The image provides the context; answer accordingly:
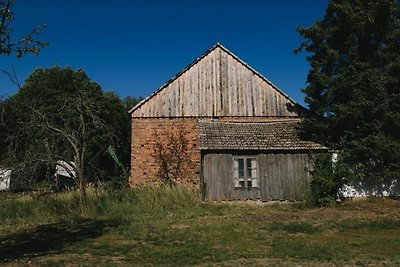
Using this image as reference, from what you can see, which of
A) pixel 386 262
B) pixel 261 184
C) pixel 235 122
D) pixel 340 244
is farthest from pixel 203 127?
pixel 386 262

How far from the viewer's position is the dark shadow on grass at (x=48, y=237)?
34.0 ft

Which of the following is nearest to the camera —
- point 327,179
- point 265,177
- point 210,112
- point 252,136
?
point 327,179

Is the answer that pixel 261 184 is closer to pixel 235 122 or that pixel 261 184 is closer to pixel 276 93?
pixel 235 122

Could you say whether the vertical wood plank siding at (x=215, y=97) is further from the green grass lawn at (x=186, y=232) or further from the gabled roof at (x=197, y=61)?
the green grass lawn at (x=186, y=232)

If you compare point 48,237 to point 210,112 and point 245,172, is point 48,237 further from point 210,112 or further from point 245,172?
point 210,112

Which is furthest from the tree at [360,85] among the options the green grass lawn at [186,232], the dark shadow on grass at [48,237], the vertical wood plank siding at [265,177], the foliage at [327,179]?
the dark shadow on grass at [48,237]

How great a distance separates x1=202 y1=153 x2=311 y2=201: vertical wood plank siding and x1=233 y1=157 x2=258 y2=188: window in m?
0.20

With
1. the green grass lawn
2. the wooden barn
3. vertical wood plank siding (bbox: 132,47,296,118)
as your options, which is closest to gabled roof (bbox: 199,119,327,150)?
the wooden barn

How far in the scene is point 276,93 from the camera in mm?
22125

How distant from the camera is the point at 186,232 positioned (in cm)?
1255

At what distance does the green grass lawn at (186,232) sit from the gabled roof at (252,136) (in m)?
2.71

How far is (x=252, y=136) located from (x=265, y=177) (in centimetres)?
208

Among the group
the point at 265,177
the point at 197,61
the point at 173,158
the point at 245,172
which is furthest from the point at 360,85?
the point at 173,158

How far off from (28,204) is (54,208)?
114 centimetres
